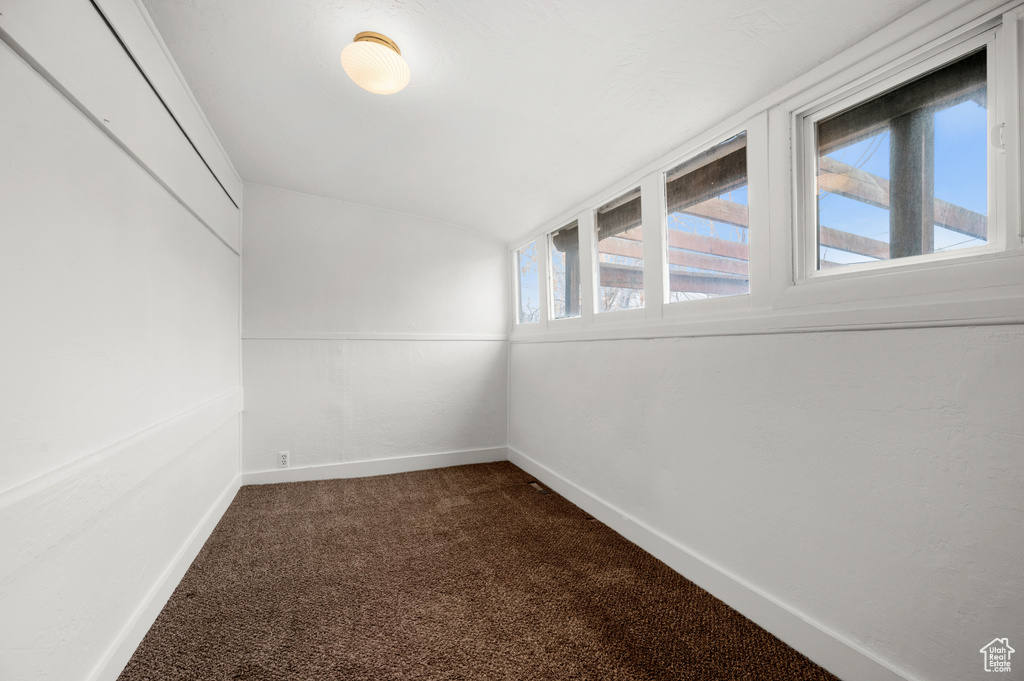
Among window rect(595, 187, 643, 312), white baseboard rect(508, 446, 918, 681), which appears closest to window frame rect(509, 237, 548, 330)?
window rect(595, 187, 643, 312)

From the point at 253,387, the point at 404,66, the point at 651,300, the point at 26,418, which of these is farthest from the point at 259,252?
the point at 651,300

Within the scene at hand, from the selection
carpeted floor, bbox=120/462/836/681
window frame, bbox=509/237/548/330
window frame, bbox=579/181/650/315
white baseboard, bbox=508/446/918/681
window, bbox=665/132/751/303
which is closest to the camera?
white baseboard, bbox=508/446/918/681

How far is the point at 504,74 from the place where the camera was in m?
1.80

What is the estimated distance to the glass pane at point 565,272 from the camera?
325 centimetres

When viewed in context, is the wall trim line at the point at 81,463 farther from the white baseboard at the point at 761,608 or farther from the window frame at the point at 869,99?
the window frame at the point at 869,99

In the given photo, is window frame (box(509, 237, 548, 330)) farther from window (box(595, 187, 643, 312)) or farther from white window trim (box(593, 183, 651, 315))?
window (box(595, 187, 643, 312))

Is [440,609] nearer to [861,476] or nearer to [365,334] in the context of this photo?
[861,476]

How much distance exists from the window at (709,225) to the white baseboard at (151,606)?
108 inches

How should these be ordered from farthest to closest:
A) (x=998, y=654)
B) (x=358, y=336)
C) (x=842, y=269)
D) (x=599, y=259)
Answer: (x=358, y=336), (x=599, y=259), (x=842, y=269), (x=998, y=654)

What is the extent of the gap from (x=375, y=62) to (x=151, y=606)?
2.41m

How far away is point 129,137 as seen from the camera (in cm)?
153

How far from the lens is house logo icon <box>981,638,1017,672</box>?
110 cm

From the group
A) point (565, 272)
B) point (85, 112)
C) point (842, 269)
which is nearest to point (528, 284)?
point (565, 272)

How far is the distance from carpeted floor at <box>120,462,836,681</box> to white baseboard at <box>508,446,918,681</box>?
0.15 ft
